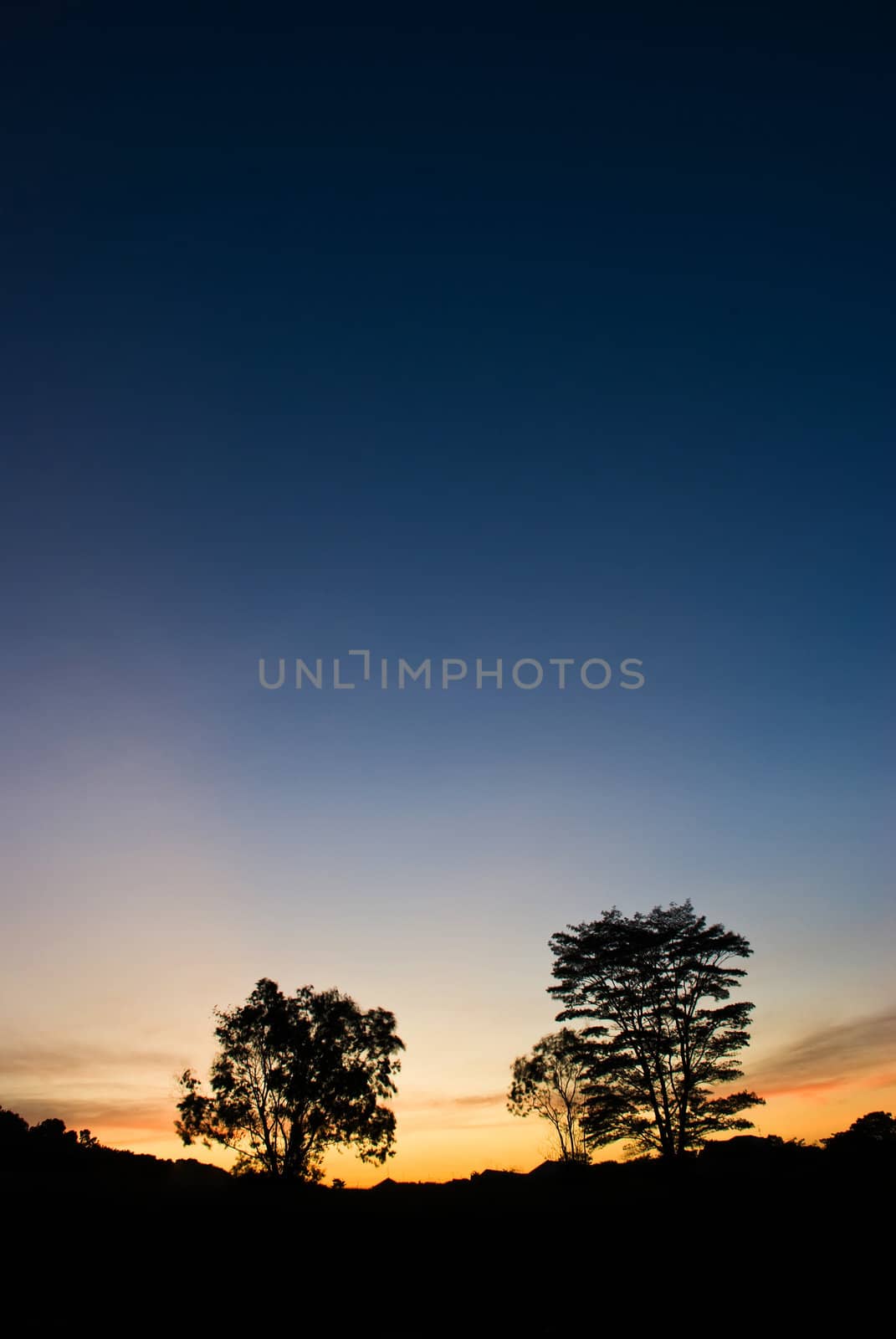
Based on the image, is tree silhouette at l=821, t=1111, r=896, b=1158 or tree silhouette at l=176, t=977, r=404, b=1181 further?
tree silhouette at l=176, t=977, r=404, b=1181

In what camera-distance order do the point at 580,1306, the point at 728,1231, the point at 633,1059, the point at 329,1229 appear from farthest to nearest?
1. the point at 633,1059
2. the point at 329,1229
3. the point at 728,1231
4. the point at 580,1306

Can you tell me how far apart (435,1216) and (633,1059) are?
919 inches

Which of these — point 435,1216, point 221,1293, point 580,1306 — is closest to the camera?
point 580,1306

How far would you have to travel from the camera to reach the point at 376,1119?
162 feet

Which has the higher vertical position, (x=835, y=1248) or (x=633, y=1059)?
(x=633, y=1059)

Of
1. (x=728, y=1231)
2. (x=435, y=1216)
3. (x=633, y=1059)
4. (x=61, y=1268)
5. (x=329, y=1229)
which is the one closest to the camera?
(x=61, y=1268)

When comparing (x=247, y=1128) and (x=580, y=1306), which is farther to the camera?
(x=247, y=1128)

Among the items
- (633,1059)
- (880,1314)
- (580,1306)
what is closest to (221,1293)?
(580,1306)

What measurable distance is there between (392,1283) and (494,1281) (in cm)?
196

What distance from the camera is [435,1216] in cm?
1877

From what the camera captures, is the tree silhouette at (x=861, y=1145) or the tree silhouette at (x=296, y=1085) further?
the tree silhouette at (x=296, y=1085)

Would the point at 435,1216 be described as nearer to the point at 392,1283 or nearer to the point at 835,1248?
the point at 392,1283

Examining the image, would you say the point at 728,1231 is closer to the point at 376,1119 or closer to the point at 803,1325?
the point at 803,1325

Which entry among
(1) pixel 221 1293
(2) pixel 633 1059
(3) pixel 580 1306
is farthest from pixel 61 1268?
(2) pixel 633 1059
